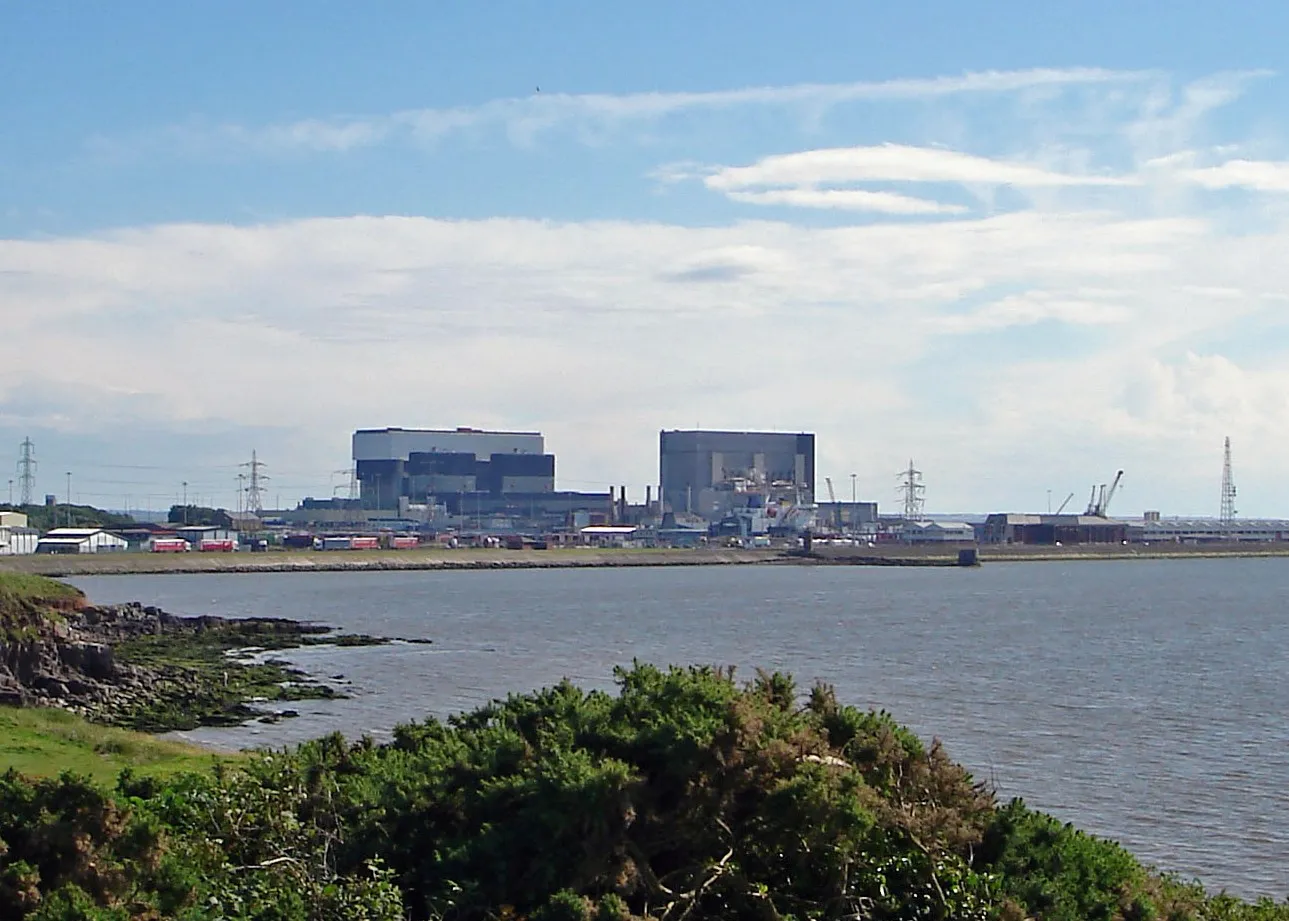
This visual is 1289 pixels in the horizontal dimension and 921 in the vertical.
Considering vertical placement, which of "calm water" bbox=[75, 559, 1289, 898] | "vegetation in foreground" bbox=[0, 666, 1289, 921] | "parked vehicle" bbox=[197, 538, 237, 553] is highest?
"vegetation in foreground" bbox=[0, 666, 1289, 921]

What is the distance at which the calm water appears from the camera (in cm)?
2702

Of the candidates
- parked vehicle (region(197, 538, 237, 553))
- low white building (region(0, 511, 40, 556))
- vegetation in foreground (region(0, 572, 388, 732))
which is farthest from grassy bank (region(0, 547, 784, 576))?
vegetation in foreground (region(0, 572, 388, 732))

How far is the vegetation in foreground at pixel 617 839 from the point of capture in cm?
938

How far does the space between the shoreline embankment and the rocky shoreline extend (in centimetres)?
7190

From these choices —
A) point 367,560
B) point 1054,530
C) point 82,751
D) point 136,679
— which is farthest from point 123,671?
point 1054,530

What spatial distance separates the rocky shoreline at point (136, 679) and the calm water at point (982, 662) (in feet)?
5.75

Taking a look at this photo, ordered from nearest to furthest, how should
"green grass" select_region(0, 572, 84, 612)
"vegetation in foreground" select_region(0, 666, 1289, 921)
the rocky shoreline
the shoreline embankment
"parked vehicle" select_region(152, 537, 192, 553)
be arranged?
"vegetation in foreground" select_region(0, 666, 1289, 921), the rocky shoreline, "green grass" select_region(0, 572, 84, 612), the shoreline embankment, "parked vehicle" select_region(152, 537, 192, 553)

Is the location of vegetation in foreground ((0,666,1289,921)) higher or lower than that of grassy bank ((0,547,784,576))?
higher

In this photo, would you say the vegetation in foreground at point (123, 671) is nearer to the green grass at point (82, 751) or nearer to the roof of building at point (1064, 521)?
the green grass at point (82, 751)

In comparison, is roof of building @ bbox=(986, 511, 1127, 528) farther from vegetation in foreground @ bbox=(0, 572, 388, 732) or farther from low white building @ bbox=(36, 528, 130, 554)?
vegetation in foreground @ bbox=(0, 572, 388, 732)

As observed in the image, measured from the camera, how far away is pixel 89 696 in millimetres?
37000

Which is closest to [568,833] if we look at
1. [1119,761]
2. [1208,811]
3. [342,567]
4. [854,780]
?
[854,780]

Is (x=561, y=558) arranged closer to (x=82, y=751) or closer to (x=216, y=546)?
(x=216, y=546)

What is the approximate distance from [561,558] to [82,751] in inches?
5424
